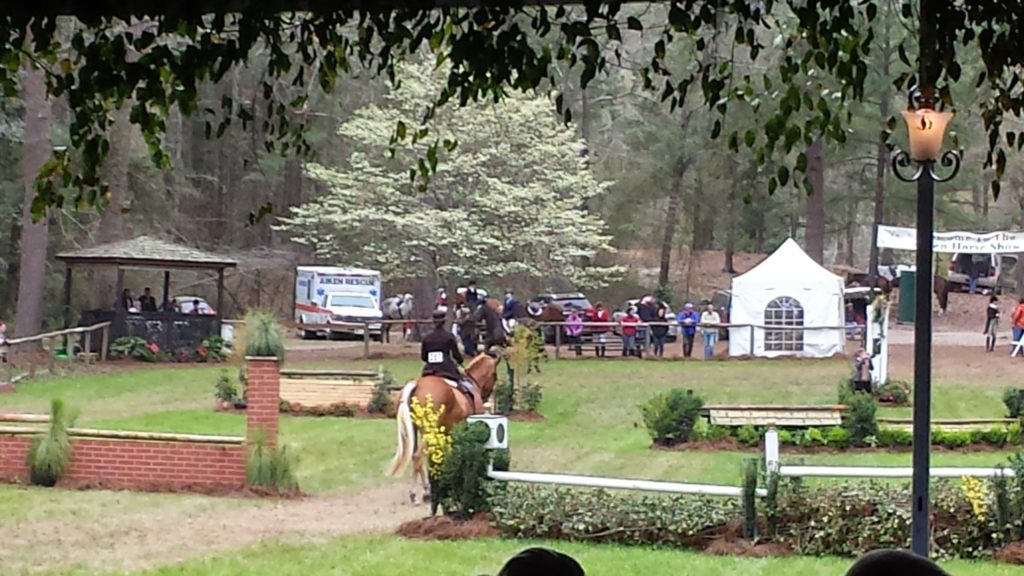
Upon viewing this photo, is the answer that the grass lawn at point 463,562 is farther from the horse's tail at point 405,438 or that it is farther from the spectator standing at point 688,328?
the spectator standing at point 688,328

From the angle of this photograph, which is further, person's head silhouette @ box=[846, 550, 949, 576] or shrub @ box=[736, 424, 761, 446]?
shrub @ box=[736, 424, 761, 446]

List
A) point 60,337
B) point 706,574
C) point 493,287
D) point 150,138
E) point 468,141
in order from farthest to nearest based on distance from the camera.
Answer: point 493,287
point 468,141
point 60,337
point 706,574
point 150,138

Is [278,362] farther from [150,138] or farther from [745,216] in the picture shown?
[745,216]

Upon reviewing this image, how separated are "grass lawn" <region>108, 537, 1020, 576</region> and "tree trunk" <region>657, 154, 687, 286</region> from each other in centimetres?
2078

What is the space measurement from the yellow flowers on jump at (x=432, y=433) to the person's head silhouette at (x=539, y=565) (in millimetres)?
6583

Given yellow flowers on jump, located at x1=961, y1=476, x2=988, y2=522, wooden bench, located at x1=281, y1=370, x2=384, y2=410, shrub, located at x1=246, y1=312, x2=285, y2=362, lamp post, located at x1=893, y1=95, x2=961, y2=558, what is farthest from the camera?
wooden bench, located at x1=281, y1=370, x2=384, y2=410

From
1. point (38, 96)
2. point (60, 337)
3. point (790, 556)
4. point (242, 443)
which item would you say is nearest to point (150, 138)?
point (790, 556)

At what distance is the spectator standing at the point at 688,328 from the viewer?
821 inches

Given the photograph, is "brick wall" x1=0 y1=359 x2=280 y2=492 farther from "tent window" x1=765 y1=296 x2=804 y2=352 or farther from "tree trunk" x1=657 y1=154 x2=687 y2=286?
"tree trunk" x1=657 y1=154 x2=687 y2=286

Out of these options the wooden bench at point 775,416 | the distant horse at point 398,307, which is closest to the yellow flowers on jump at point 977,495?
the wooden bench at point 775,416

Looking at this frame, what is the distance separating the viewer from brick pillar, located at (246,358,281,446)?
9.95 metres

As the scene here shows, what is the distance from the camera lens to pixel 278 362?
33.8ft

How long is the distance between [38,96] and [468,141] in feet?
24.7

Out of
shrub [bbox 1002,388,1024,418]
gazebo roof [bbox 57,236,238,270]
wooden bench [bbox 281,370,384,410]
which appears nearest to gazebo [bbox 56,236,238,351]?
gazebo roof [bbox 57,236,238,270]
